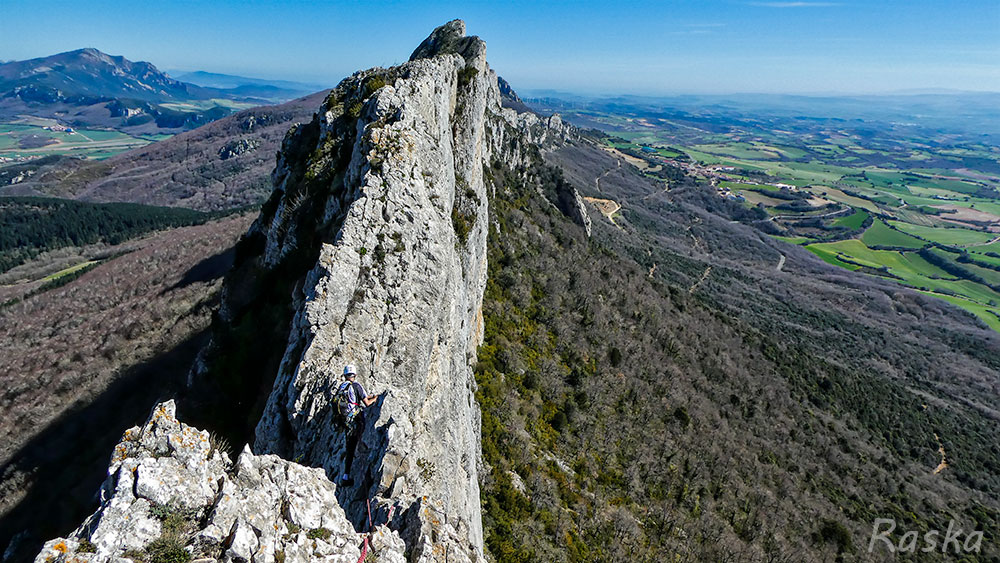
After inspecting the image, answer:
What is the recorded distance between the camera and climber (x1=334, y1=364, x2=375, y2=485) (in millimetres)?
13461

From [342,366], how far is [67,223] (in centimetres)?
18253

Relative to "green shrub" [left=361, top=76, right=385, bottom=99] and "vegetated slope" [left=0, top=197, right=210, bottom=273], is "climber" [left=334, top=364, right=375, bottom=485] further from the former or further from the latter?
"vegetated slope" [left=0, top=197, right=210, bottom=273]

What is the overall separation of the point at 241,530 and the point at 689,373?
64658 millimetres

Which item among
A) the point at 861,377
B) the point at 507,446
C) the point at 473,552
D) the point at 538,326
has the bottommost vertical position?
the point at 861,377

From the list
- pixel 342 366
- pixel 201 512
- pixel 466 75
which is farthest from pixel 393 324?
pixel 466 75

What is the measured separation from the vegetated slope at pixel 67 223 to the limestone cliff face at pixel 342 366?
455 ft

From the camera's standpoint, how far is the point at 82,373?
136 feet

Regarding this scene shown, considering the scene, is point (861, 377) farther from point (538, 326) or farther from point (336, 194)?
point (336, 194)

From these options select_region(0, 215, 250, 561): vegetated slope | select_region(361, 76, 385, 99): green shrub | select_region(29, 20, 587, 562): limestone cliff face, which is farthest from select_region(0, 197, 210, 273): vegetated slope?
select_region(29, 20, 587, 562): limestone cliff face

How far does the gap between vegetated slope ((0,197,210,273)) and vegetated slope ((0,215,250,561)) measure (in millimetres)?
74132

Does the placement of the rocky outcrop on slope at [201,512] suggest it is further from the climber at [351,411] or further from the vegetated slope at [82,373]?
the vegetated slope at [82,373]

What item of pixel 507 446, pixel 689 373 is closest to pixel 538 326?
pixel 507 446

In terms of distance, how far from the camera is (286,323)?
1983 centimetres

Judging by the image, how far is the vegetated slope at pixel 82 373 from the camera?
81.5 ft
